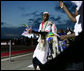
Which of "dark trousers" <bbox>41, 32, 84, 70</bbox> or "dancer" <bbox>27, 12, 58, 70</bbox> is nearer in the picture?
"dark trousers" <bbox>41, 32, 84, 70</bbox>

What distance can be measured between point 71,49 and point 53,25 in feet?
9.70

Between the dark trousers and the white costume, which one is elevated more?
the dark trousers

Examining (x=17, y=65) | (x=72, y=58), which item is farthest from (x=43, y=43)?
(x=17, y=65)

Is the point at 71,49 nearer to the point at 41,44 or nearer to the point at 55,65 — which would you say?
the point at 55,65

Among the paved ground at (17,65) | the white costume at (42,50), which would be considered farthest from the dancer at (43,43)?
the paved ground at (17,65)

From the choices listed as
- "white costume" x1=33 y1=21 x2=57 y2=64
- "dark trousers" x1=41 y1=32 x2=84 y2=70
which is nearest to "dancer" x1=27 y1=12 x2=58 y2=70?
"white costume" x1=33 y1=21 x2=57 y2=64

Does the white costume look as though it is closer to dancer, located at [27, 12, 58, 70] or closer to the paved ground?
dancer, located at [27, 12, 58, 70]

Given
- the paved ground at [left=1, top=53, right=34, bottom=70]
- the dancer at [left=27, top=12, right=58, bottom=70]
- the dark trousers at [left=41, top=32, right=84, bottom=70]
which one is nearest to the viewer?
the dark trousers at [left=41, top=32, right=84, bottom=70]

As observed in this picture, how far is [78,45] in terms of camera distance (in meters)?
1.59

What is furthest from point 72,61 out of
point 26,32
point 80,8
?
point 26,32

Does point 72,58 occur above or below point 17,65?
above

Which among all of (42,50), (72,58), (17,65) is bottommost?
(17,65)

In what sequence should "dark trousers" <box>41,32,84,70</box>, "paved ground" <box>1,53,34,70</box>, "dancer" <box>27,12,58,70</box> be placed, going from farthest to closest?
1. "paved ground" <box>1,53,34,70</box>
2. "dancer" <box>27,12,58,70</box>
3. "dark trousers" <box>41,32,84,70</box>

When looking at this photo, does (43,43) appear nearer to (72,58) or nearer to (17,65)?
(72,58)
